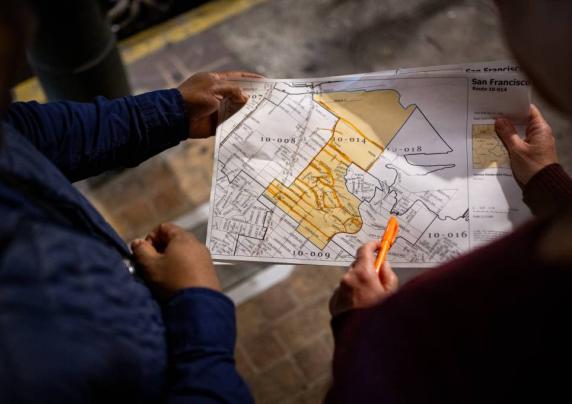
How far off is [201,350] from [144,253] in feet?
0.85

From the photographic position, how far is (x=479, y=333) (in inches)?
27.0

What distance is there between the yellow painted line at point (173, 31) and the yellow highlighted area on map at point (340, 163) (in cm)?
175

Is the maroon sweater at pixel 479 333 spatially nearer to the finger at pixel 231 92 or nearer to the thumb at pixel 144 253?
the thumb at pixel 144 253

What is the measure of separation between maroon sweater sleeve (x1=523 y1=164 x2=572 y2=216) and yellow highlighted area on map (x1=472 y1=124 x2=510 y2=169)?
77 mm

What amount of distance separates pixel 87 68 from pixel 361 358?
160 centimetres

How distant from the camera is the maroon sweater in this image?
2.10 feet

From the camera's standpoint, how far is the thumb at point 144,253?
110 cm

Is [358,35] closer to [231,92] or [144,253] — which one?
[231,92]

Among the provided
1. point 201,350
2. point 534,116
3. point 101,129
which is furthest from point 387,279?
point 101,129

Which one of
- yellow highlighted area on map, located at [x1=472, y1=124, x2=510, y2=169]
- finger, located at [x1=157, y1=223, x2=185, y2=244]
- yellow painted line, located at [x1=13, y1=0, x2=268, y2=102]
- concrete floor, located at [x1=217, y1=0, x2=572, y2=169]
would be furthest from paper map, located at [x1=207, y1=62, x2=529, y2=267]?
yellow painted line, located at [x1=13, y1=0, x2=268, y2=102]

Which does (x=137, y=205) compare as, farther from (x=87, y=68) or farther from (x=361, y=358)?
(x=361, y=358)

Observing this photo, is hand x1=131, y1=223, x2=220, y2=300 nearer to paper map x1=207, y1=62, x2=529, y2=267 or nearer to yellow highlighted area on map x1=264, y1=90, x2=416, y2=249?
paper map x1=207, y1=62, x2=529, y2=267

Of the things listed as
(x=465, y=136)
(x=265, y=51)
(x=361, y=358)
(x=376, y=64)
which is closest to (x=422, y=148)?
(x=465, y=136)

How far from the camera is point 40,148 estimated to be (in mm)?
1117
